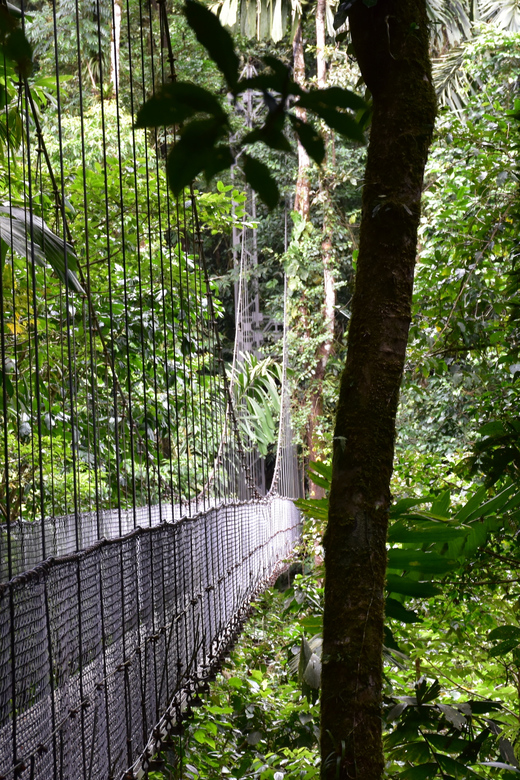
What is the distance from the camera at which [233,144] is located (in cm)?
45

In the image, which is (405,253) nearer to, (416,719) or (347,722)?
(347,722)

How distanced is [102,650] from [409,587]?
53 centimetres

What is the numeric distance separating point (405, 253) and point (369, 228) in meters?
0.05

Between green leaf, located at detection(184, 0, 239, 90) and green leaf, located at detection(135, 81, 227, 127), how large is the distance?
0.06ft

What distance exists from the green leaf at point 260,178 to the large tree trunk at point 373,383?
37cm

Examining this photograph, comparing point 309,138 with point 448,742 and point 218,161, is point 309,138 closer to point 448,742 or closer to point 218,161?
point 218,161

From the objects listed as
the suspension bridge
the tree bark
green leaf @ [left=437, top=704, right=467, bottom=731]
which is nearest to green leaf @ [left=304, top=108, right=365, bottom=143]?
the suspension bridge

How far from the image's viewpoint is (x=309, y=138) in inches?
17.6

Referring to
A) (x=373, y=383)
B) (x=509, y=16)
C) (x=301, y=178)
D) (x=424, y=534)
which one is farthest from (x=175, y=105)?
(x=301, y=178)

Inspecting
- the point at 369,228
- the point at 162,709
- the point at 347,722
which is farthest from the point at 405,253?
the point at 162,709

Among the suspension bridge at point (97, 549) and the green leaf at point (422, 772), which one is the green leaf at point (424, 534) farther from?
the suspension bridge at point (97, 549)

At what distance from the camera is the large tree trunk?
0.73 m

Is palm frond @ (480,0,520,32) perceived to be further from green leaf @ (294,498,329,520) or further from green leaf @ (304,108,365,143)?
green leaf @ (304,108,365,143)

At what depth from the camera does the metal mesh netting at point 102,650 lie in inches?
36.7
